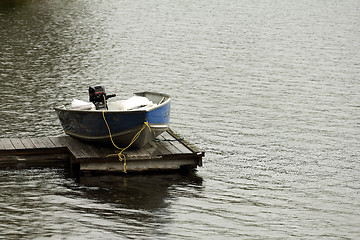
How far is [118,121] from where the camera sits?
51.7ft

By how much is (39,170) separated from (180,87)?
10794mm

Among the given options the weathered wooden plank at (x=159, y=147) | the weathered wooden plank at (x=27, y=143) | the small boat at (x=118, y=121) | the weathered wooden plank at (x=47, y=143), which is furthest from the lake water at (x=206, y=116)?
the small boat at (x=118, y=121)

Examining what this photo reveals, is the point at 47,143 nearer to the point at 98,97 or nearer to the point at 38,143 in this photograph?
the point at 38,143

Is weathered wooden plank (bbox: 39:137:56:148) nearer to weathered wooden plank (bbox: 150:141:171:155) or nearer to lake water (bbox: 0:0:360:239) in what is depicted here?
lake water (bbox: 0:0:360:239)

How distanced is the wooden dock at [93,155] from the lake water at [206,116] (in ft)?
1.07

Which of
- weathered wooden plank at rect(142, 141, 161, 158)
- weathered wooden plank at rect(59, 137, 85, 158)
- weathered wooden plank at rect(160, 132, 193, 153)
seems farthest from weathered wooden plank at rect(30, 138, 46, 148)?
weathered wooden plank at rect(160, 132, 193, 153)

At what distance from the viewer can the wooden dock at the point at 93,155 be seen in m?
15.7

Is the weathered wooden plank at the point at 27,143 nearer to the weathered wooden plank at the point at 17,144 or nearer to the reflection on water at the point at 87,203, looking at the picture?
the weathered wooden plank at the point at 17,144

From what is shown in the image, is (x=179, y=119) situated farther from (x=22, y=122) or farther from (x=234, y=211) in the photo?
(x=234, y=211)

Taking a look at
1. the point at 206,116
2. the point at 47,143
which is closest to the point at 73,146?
the point at 47,143

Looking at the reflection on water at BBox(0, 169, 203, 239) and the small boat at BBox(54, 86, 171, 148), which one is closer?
the reflection on water at BBox(0, 169, 203, 239)

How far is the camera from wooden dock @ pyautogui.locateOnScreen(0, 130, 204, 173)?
1570 cm

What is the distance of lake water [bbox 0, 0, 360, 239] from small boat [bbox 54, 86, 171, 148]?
99 cm

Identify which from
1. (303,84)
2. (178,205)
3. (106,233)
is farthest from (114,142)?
(303,84)
